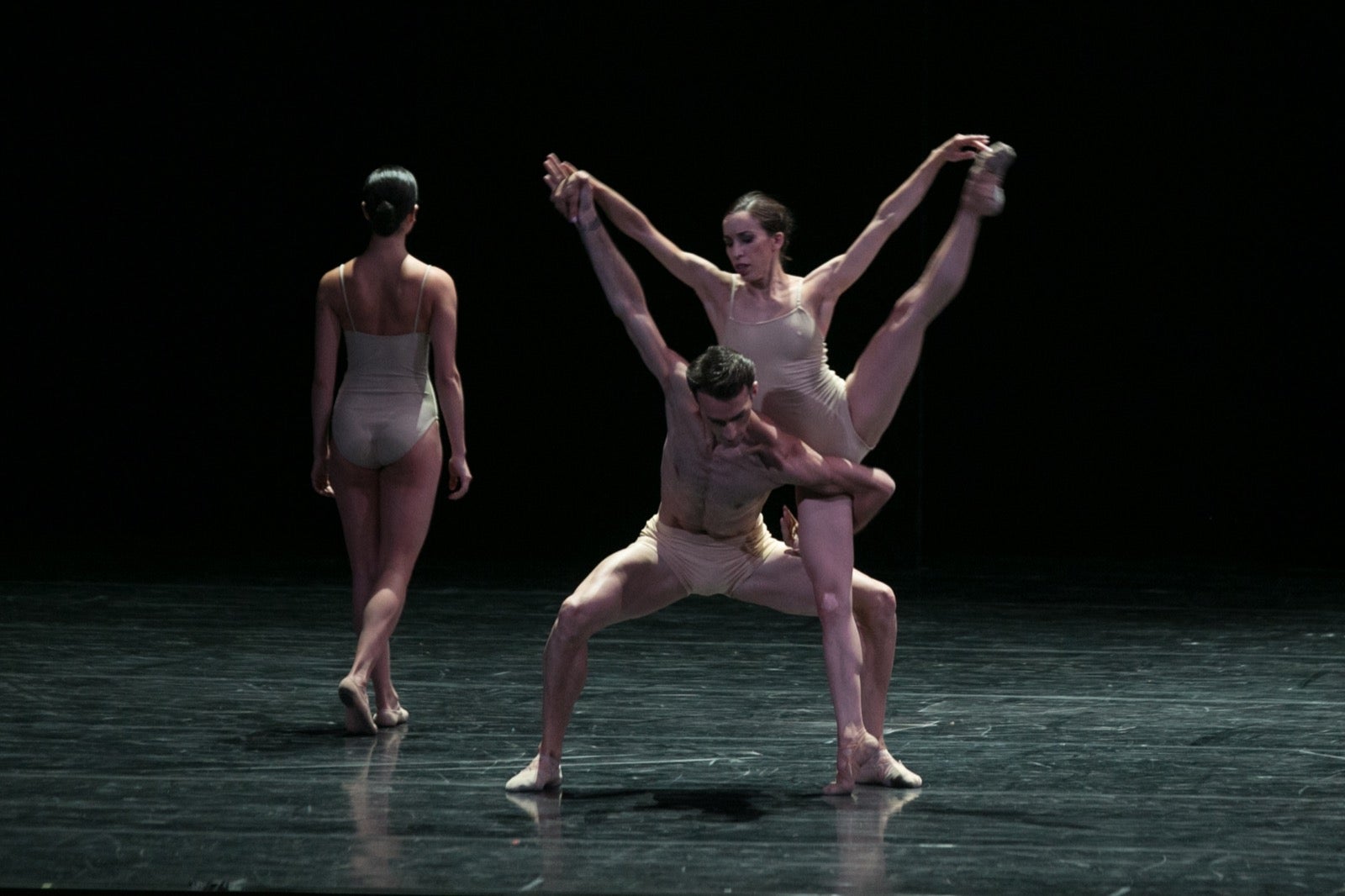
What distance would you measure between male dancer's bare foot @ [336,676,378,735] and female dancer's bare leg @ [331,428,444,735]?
63 millimetres

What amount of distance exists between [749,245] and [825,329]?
9.8 inches

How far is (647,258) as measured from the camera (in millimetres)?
9102

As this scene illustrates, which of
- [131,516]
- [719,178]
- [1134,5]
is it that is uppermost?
[1134,5]

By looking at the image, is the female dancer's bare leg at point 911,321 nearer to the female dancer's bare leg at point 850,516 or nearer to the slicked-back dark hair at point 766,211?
the female dancer's bare leg at point 850,516

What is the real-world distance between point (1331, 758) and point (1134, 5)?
527 cm

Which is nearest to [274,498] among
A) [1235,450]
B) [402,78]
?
[402,78]

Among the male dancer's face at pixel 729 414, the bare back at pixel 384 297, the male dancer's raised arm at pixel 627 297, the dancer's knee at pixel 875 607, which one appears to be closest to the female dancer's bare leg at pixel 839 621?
the dancer's knee at pixel 875 607

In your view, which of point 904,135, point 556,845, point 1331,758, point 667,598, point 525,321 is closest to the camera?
point 556,845

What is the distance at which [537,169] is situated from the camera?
29.3 feet

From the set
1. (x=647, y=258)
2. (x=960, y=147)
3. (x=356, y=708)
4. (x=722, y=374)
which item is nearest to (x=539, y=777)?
(x=356, y=708)

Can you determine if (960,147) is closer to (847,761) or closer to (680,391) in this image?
(680,391)

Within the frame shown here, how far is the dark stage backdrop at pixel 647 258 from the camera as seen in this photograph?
28.3 feet

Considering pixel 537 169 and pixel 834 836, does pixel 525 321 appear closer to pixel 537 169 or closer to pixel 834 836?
pixel 537 169

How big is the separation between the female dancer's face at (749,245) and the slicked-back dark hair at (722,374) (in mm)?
243
